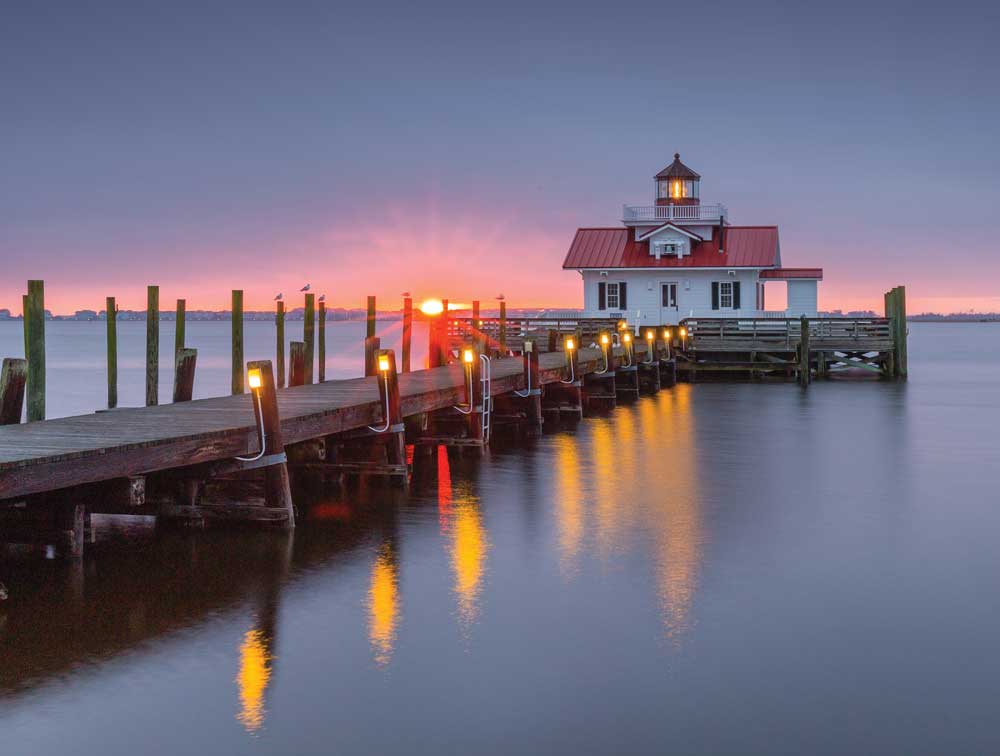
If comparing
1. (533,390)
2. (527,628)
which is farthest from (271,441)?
(533,390)

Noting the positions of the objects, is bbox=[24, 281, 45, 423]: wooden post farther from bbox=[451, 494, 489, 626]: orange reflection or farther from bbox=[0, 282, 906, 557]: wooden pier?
bbox=[451, 494, 489, 626]: orange reflection

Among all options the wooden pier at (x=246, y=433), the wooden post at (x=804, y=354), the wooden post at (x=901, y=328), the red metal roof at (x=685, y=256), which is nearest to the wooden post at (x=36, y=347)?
the wooden pier at (x=246, y=433)

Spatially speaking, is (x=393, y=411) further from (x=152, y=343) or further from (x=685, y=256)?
(x=685, y=256)

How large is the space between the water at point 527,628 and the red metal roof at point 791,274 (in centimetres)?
3574

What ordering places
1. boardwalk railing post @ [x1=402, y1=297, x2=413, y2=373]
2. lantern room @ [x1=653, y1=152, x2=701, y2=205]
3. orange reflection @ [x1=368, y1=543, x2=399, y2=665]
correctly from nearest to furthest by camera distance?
orange reflection @ [x1=368, y1=543, x2=399, y2=665], boardwalk railing post @ [x1=402, y1=297, x2=413, y2=373], lantern room @ [x1=653, y1=152, x2=701, y2=205]

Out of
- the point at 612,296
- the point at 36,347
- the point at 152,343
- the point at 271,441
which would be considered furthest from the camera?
the point at 612,296

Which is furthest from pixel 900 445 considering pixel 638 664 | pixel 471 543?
pixel 638 664

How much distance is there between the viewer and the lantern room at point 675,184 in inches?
2242

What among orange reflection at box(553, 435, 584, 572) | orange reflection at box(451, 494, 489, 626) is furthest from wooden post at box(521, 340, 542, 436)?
orange reflection at box(451, 494, 489, 626)

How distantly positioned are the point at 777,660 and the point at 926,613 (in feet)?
7.08

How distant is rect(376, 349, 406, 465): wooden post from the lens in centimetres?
1598

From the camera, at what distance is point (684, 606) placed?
1014 centimetres

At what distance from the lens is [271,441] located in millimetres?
12711

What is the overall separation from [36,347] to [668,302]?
122 feet
